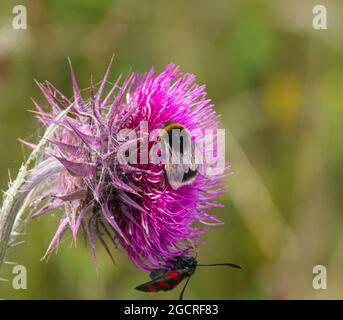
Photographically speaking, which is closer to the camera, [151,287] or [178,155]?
[178,155]

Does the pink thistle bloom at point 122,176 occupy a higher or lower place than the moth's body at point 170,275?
higher

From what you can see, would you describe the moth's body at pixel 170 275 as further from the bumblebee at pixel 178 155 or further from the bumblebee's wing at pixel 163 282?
the bumblebee at pixel 178 155

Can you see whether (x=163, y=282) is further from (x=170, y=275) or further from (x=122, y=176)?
(x=122, y=176)

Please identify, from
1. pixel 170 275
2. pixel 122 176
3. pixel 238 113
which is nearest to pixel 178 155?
pixel 122 176

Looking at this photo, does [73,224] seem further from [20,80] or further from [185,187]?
[20,80]

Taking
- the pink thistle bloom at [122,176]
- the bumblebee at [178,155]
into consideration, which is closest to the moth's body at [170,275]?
the pink thistle bloom at [122,176]

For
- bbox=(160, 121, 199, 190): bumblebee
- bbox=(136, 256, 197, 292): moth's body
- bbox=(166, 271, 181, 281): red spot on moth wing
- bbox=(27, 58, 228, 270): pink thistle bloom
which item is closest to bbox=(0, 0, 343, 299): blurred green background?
bbox=(136, 256, 197, 292): moth's body
